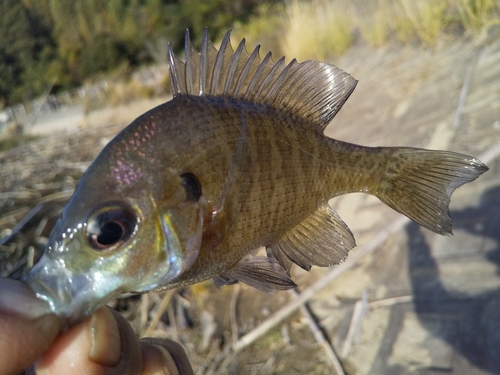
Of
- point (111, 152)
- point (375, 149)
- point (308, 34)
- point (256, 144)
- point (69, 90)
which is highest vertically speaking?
point (111, 152)

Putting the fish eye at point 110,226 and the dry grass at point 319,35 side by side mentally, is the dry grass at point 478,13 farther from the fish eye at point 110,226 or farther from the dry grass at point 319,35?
the fish eye at point 110,226

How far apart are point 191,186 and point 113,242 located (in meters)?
0.20

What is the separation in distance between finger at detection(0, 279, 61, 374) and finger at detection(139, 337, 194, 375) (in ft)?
1.22

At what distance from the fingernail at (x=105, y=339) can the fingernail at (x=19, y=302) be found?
0.43ft

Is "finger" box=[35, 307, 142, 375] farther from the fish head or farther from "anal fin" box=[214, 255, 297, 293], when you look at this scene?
"anal fin" box=[214, 255, 297, 293]

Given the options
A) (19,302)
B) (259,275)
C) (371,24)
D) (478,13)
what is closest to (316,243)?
(259,275)

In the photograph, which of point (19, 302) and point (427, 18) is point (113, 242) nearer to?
point (19, 302)

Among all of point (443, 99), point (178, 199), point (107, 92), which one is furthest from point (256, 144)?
point (107, 92)

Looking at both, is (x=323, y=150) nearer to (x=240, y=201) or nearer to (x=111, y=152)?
(x=240, y=201)

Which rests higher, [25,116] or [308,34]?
[308,34]

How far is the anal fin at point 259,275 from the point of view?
904 mm

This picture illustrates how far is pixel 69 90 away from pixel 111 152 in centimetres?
2119

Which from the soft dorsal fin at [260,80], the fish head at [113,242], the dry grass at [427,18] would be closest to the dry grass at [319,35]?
the dry grass at [427,18]

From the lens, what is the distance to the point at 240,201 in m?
0.91
